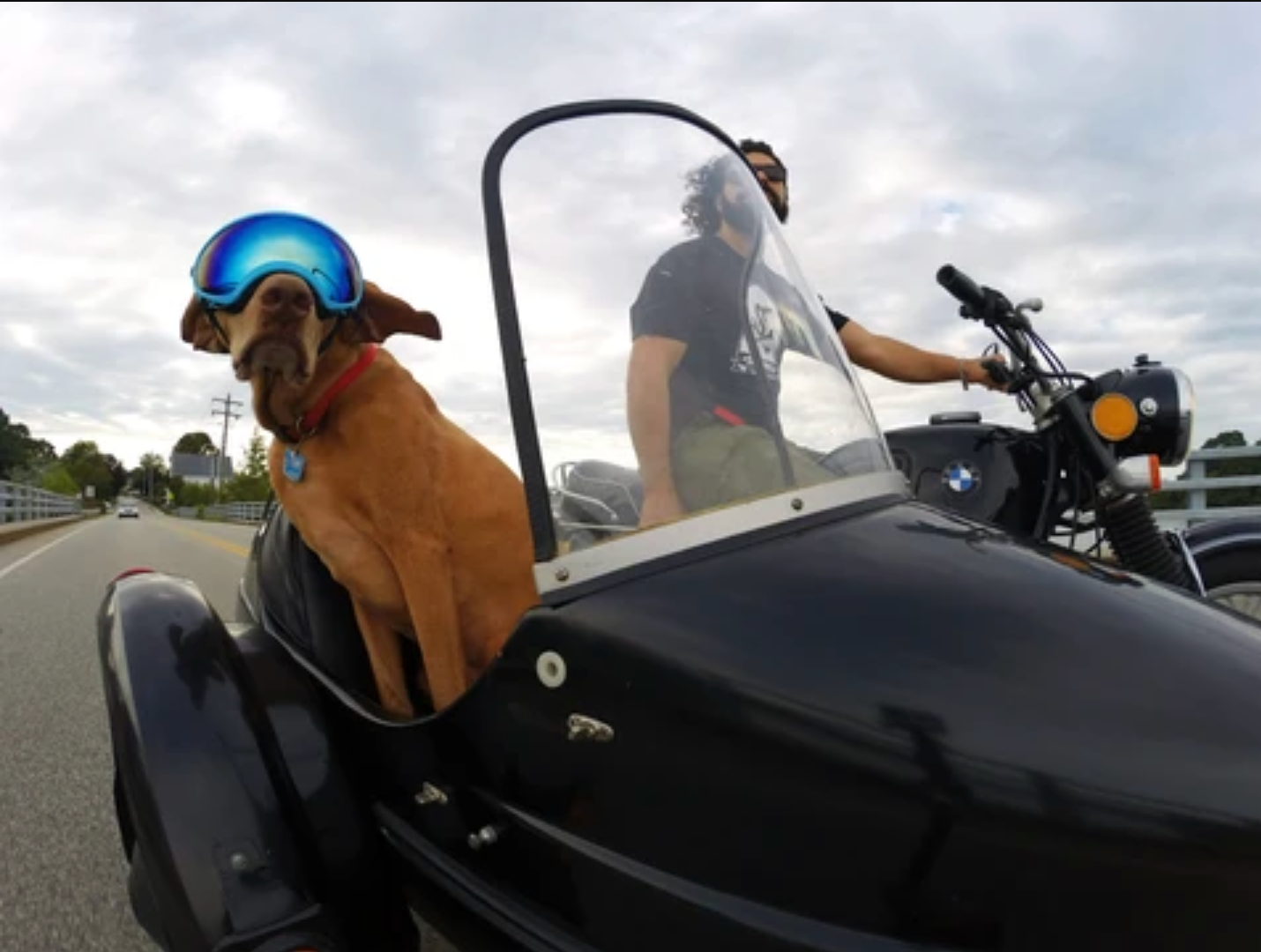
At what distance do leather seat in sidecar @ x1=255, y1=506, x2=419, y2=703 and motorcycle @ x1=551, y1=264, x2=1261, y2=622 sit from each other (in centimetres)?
142

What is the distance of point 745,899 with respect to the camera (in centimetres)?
109

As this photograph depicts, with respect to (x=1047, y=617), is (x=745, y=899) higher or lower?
lower

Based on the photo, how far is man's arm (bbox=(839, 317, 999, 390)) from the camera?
2.89 m

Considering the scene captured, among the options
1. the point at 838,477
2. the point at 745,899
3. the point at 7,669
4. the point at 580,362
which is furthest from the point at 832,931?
the point at 7,669

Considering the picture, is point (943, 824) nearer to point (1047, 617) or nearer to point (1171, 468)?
point (1047, 617)

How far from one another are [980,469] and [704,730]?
174 centimetres

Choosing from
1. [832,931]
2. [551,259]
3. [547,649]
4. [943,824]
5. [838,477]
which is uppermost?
[551,259]

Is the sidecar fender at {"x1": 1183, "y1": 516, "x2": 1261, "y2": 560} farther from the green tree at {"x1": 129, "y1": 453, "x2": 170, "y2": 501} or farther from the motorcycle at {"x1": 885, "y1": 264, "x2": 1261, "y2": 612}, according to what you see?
the green tree at {"x1": 129, "y1": 453, "x2": 170, "y2": 501}

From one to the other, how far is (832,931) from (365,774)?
958 mm

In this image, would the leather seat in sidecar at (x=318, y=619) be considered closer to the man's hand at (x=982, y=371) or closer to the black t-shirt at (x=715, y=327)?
the black t-shirt at (x=715, y=327)

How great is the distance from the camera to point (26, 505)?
2936cm

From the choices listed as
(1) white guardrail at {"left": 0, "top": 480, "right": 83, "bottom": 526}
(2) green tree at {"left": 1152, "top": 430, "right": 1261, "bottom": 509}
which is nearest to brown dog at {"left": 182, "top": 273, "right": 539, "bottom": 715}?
(2) green tree at {"left": 1152, "top": 430, "right": 1261, "bottom": 509}

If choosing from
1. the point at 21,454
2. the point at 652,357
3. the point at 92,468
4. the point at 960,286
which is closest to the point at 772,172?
the point at 960,286

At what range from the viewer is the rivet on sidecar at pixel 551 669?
1255 mm
